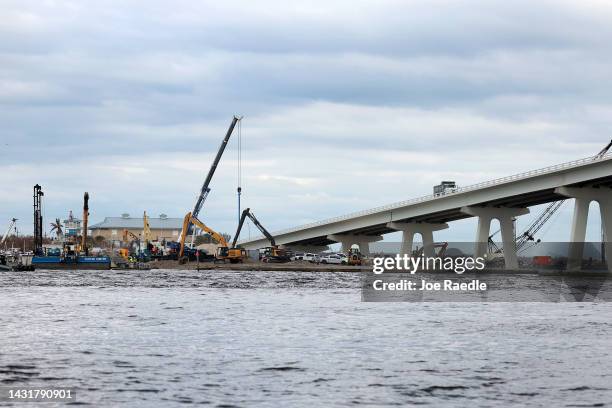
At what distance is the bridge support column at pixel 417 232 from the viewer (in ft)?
604

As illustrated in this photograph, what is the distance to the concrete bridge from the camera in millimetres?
131875

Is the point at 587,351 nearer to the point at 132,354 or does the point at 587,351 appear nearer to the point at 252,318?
the point at 132,354

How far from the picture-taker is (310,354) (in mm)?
38438

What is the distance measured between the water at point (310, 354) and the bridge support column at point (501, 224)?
302 feet

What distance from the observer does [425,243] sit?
18812 cm

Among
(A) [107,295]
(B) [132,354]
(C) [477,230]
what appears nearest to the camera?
(B) [132,354]

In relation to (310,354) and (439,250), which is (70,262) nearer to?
(439,250)

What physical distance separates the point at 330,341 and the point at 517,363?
9.86 metres

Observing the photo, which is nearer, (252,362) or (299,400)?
(299,400)

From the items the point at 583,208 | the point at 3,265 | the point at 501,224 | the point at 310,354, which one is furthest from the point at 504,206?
the point at 310,354

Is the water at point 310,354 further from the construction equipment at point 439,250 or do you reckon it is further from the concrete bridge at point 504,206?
the construction equipment at point 439,250

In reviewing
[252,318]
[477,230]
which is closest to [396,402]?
[252,318]

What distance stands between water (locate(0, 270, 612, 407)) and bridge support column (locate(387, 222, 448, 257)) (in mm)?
117079

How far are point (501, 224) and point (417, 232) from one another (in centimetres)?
2833
